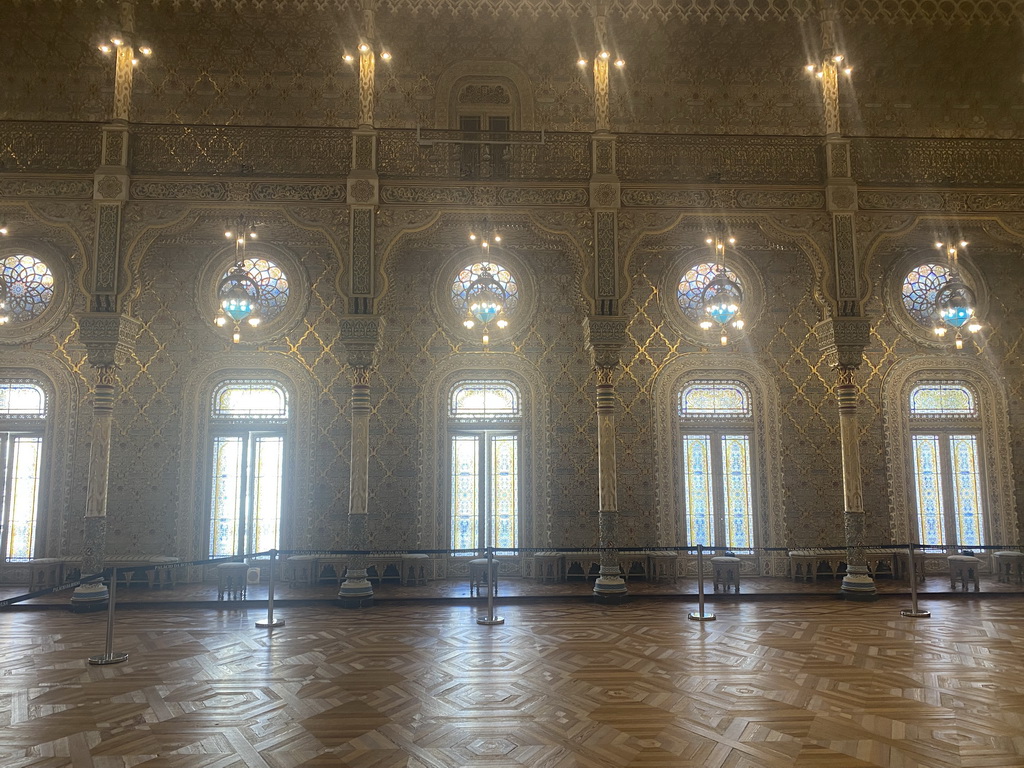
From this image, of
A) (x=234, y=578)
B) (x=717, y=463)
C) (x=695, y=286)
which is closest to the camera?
(x=234, y=578)

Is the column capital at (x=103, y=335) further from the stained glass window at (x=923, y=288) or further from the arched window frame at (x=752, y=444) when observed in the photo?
the stained glass window at (x=923, y=288)

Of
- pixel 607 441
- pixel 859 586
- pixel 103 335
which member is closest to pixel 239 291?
pixel 103 335

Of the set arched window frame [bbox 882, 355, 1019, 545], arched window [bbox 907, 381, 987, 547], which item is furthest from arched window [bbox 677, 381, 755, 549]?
arched window [bbox 907, 381, 987, 547]

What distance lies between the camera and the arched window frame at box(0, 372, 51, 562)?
432 inches

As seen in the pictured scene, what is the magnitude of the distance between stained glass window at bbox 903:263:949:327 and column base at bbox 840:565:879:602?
479cm

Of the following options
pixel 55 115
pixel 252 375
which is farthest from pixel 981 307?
pixel 55 115

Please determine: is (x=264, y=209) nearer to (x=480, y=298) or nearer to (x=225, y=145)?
(x=225, y=145)

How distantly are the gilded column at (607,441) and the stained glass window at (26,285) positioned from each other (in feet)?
28.7

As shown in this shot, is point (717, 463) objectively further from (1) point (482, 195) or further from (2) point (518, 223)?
(1) point (482, 195)

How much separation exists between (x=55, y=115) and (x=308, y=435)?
22.2 ft

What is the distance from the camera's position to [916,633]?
24.5ft

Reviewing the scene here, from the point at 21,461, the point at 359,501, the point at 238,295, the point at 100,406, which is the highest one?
the point at 238,295

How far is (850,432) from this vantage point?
1022 centimetres

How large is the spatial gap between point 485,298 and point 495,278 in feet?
4.95
